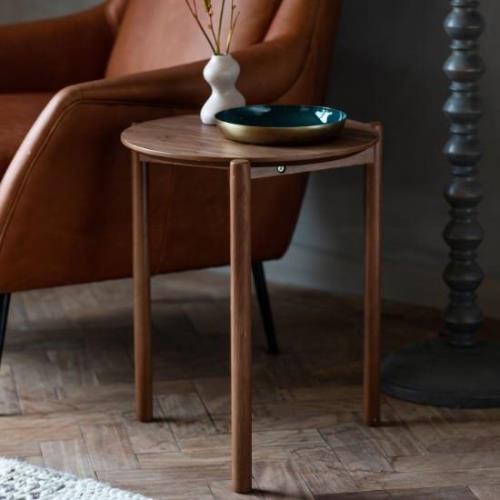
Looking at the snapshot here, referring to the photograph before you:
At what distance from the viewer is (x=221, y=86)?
1.93 metres

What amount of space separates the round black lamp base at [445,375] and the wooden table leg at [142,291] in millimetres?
456

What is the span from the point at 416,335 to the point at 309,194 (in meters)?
0.49

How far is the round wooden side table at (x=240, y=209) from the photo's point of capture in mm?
1715

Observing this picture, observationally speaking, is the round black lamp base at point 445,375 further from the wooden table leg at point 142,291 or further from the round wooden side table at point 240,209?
the wooden table leg at point 142,291

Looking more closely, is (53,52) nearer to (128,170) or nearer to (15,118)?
(15,118)

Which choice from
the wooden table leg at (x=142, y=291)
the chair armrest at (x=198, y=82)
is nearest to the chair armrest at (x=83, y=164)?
the chair armrest at (x=198, y=82)

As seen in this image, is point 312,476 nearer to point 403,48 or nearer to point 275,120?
point 275,120

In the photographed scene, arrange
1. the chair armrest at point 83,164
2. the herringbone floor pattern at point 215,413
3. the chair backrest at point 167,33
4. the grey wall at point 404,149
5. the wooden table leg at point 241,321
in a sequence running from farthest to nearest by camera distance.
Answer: the grey wall at point 404,149, the chair backrest at point 167,33, the chair armrest at point 83,164, the herringbone floor pattern at point 215,413, the wooden table leg at point 241,321

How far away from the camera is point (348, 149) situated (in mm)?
1774

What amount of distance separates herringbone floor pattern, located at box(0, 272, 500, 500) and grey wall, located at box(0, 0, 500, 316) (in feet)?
0.37

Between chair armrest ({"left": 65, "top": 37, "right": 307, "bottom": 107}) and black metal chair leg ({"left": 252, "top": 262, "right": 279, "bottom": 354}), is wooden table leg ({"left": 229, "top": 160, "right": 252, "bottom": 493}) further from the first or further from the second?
black metal chair leg ({"left": 252, "top": 262, "right": 279, "bottom": 354})

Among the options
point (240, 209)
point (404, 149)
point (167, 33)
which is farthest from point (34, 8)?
point (240, 209)

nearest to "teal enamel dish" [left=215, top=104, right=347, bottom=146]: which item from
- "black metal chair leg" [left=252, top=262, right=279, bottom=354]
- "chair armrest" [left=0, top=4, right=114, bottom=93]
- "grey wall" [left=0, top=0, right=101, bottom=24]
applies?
"black metal chair leg" [left=252, top=262, right=279, bottom=354]

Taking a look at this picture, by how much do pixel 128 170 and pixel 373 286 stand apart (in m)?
0.48
